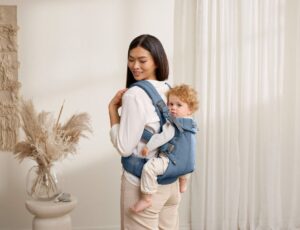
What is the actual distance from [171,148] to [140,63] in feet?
1.16

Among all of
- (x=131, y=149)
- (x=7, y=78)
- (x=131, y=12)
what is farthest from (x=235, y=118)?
(x=131, y=149)

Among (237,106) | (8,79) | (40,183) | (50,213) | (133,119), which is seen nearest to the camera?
(133,119)

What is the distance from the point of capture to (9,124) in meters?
3.35

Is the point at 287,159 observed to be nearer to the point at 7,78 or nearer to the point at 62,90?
the point at 62,90

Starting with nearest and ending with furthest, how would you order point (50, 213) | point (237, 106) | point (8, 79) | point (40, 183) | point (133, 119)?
point (133, 119)
point (50, 213)
point (40, 183)
point (8, 79)
point (237, 106)

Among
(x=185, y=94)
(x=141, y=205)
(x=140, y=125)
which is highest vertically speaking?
(x=185, y=94)

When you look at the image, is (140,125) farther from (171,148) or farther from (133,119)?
(171,148)

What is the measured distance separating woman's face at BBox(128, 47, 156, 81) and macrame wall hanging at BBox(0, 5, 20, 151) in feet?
5.98

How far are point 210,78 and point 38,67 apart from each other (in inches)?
51.9

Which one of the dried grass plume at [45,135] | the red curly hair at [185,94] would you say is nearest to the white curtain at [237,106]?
the dried grass plume at [45,135]

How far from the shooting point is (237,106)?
11.6 ft

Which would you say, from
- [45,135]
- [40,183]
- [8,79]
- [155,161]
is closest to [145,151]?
[155,161]

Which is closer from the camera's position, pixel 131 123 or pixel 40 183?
pixel 131 123

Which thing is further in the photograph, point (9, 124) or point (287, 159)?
point (287, 159)
